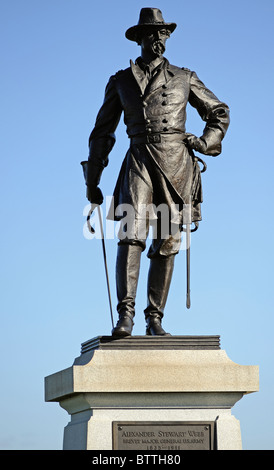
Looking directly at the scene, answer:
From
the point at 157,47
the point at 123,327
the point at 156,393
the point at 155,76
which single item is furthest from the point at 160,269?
the point at 157,47

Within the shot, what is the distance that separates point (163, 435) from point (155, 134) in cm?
336

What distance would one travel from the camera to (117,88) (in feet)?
42.6

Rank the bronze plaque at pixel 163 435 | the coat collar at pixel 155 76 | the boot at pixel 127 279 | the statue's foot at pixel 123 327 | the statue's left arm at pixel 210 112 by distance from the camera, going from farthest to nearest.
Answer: the statue's left arm at pixel 210 112 < the coat collar at pixel 155 76 < the boot at pixel 127 279 < the statue's foot at pixel 123 327 < the bronze plaque at pixel 163 435

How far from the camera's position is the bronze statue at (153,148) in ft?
40.8

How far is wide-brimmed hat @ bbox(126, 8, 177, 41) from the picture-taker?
13.0 m

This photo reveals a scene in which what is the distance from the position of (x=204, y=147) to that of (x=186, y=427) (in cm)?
324

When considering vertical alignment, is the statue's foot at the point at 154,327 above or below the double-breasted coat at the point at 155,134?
below

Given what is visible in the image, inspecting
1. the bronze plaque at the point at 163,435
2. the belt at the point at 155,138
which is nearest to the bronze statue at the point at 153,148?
the belt at the point at 155,138

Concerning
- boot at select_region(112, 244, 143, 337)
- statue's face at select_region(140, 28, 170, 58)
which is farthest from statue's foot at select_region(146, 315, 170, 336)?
statue's face at select_region(140, 28, 170, 58)

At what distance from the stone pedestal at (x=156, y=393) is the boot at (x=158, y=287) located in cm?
70

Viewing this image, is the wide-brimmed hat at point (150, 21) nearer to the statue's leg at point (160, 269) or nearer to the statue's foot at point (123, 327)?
the statue's leg at point (160, 269)

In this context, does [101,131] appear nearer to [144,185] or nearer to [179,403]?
[144,185]

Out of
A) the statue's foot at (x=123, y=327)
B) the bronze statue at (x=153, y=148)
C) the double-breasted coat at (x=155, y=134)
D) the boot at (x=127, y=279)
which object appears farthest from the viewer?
the double-breasted coat at (x=155, y=134)

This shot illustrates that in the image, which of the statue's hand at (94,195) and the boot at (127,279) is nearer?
the boot at (127,279)
